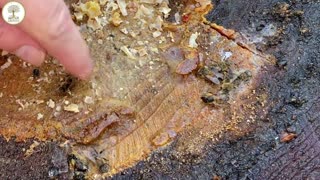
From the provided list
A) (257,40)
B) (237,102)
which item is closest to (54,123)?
(237,102)

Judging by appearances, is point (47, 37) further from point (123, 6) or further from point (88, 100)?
point (123, 6)

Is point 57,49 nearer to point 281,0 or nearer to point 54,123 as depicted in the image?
point 54,123

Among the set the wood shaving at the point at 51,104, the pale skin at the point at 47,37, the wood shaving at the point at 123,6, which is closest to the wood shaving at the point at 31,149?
the wood shaving at the point at 51,104

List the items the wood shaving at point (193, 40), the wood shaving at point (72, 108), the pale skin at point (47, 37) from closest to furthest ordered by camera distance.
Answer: the pale skin at point (47, 37) < the wood shaving at point (72, 108) < the wood shaving at point (193, 40)

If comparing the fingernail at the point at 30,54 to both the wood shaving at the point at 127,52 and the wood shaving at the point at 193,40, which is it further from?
the wood shaving at the point at 193,40

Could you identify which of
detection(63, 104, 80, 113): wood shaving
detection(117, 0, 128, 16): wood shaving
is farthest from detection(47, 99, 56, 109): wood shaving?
detection(117, 0, 128, 16): wood shaving

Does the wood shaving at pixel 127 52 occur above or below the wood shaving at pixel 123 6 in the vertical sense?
below

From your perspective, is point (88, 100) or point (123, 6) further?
point (123, 6)

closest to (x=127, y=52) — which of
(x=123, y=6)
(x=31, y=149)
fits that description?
(x=123, y=6)
